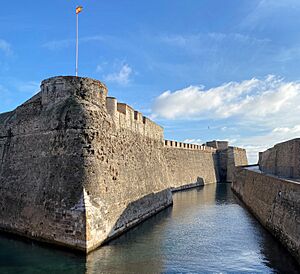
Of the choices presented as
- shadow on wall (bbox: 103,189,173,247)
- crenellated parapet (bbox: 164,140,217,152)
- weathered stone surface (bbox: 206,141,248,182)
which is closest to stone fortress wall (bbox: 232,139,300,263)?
shadow on wall (bbox: 103,189,173,247)

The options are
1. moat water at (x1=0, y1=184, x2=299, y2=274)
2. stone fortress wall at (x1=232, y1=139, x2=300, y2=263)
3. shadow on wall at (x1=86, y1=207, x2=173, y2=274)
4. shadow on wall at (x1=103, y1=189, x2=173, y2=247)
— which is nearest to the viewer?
shadow on wall at (x1=86, y1=207, x2=173, y2=274)

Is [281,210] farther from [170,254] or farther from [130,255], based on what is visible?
[130,255]

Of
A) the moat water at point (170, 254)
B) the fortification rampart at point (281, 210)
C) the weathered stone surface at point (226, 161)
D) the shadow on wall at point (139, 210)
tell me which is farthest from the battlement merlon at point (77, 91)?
the weathered stone surface at point (226, 161)

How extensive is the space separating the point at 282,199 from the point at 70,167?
8136 millimetres

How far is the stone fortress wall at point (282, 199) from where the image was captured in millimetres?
9484

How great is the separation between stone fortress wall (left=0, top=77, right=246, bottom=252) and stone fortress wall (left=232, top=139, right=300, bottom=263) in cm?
609

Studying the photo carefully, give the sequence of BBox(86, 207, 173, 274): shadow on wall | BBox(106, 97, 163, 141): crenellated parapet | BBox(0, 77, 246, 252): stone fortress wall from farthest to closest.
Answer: BBox(106, 97, 163, 141): crenellated parapet < BBox(0, 77, 246, 252): stone fortress wall < BBox(86, 207, 173, 274): shadow on wall

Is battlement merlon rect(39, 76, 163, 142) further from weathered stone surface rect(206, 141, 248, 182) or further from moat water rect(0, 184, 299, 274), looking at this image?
weathered stone surface rect(206, 141, 248, 182)

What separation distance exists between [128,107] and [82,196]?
6351 mm

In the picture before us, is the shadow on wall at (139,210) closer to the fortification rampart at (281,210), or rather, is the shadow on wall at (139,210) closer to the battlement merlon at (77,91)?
the battlement merlon at (77,91)

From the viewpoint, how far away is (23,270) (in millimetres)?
8062

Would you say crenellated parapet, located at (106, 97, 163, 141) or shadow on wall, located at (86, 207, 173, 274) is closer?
shadow on wall, located at (86, 207, 173, 274)

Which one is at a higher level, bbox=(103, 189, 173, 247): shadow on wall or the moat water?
bbox=(103, 189, 173, 247): shadow on wall

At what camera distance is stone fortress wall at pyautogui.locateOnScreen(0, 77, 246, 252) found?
10.0 meters
